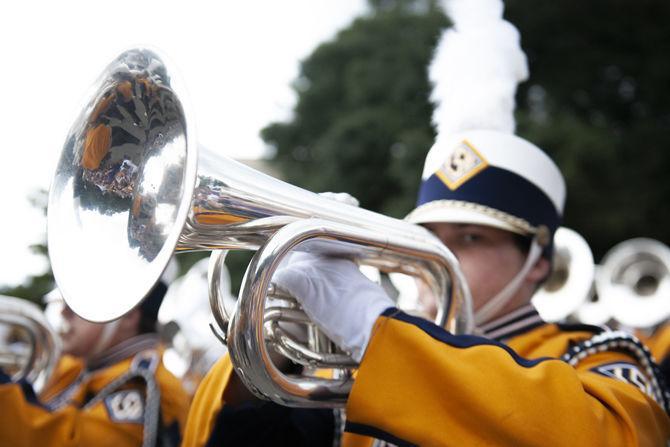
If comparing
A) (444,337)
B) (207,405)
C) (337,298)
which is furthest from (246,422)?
(444,337)

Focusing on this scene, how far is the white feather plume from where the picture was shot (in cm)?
261

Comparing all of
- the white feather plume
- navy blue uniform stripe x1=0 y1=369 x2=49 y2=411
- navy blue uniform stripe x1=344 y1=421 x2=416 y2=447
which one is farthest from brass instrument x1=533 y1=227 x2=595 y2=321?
navy blue uniform stripe x1=344 y1=421 x2=416 y2=447

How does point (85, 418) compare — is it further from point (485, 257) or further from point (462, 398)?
point (462, 398)

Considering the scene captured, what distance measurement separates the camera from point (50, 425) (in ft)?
10.4

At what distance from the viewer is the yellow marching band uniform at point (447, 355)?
1674mm

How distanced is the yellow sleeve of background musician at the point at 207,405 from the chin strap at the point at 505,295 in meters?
0.80

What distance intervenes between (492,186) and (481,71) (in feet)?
1.38

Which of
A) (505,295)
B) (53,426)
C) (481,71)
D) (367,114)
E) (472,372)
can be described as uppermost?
(481,71)

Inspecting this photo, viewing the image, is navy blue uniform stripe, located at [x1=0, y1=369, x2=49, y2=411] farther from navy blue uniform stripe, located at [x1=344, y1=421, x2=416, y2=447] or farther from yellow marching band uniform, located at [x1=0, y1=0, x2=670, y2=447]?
navy blue uniform stripe, located at [x1=344, y1=421, x2=416, y2=447]

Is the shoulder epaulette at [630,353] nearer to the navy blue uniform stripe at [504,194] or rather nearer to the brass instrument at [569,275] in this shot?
the navy blue uniform stripe at [504,194]

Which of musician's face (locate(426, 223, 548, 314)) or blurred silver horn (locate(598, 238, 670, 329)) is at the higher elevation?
musician's face (locate(426, 223, 548, 314))

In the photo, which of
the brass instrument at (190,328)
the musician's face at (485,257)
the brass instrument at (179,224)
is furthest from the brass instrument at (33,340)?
the brass instrument at (190,328)

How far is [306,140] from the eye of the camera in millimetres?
18047

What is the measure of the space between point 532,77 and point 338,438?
40.3 ft
